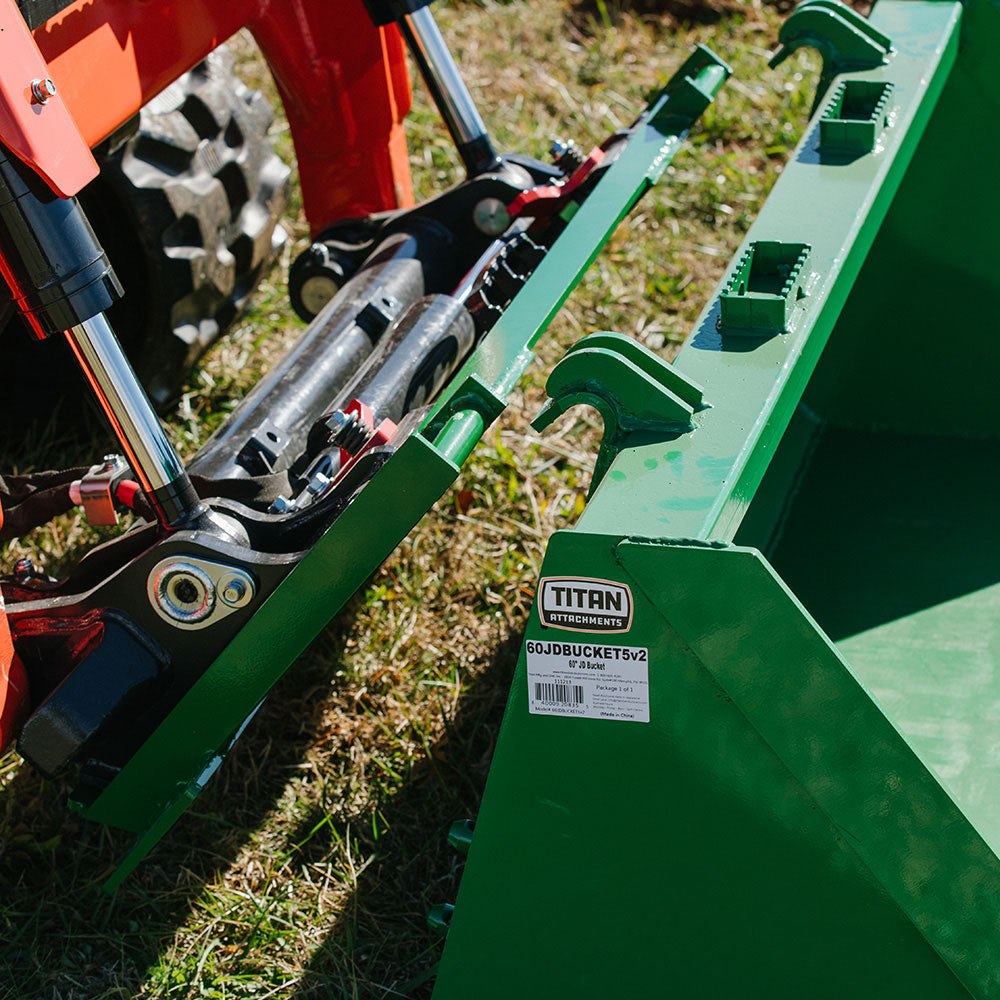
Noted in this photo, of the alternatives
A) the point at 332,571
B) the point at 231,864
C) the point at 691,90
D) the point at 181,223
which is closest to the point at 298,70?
the point at 181,223

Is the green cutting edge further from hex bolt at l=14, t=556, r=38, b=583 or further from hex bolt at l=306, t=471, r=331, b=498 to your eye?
hex bolt at l=14, t=556, r=38, b=583

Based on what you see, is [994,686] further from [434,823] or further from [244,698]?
[244,698]

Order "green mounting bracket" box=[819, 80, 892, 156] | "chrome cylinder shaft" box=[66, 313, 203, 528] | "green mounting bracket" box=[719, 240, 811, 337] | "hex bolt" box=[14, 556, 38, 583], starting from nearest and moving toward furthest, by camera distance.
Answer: "chrome cylinder shaft" box=[66, 313, 203, 528] → "green mounting bracket" box=[719, 240, 811, 337] → "hex bolt" box=[14, 556, 38, 583] → "green mounting bracket" box=[819, 80, 892, 156]

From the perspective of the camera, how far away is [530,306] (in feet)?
5.56

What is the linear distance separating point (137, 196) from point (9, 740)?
3.36 ft

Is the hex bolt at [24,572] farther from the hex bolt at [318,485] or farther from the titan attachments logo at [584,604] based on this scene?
the titan attachments logo at [584,604]

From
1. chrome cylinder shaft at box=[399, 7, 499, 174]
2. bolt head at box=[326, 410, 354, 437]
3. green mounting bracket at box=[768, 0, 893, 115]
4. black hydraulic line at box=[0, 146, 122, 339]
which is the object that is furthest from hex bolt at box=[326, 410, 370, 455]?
green mounting bracket at box=[768, 0, 893, 115]

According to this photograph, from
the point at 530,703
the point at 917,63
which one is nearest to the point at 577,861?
the point at 530,703

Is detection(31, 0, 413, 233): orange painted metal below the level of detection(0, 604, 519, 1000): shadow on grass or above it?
above

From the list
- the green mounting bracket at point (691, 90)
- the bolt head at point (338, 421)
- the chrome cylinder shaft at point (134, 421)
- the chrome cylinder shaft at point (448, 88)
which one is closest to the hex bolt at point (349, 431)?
the bolt head at point (338, 421)

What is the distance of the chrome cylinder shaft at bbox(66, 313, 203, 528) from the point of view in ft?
5.06

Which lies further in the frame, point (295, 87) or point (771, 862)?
point (295, 87)

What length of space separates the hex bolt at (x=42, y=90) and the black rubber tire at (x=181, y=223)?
0.73m

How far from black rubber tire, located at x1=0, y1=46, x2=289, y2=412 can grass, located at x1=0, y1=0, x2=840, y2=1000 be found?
1.19 ft
